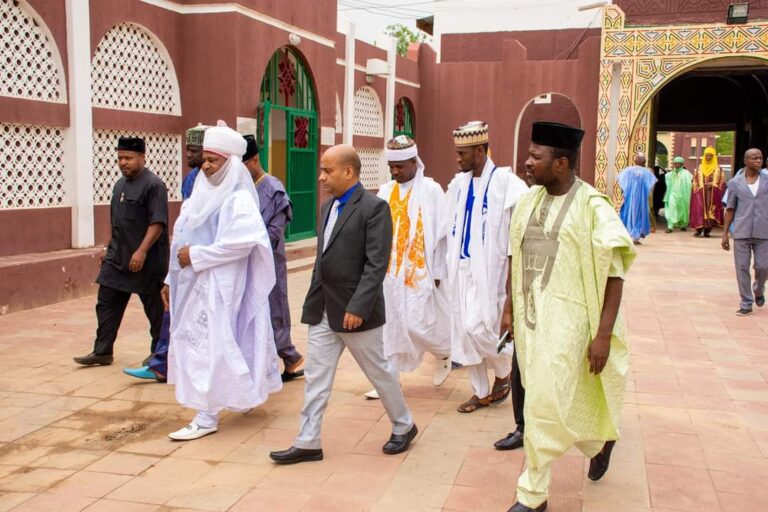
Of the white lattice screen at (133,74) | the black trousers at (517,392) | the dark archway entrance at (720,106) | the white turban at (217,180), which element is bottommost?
the black trousers at (517,392)

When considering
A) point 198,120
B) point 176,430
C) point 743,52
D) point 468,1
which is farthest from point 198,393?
point 468,1

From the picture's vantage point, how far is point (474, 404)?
4.59 meters

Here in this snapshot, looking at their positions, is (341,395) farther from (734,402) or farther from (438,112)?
(438,112)

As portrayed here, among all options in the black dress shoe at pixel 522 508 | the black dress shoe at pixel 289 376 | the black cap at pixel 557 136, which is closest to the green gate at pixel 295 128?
the black dress shoe at pixel 289 376

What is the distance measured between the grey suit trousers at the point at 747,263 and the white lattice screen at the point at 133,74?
21.9 feet

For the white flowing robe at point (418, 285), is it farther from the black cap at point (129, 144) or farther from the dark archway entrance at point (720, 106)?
the dark archway entrance at point (720, 106)

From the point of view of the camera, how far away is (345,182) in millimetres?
3744

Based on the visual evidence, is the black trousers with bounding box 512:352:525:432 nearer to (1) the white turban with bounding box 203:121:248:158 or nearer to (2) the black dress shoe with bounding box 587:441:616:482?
(2) the black dress shoe with bounding box 587:441:616:482

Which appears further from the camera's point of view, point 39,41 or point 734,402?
point 39,41

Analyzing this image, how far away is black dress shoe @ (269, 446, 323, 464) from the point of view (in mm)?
3682

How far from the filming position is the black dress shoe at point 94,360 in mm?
5363

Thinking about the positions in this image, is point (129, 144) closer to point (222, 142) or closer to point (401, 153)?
point (222, 142)

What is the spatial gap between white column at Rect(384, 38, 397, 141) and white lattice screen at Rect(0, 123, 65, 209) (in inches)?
374

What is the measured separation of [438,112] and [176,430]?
1548 cm
